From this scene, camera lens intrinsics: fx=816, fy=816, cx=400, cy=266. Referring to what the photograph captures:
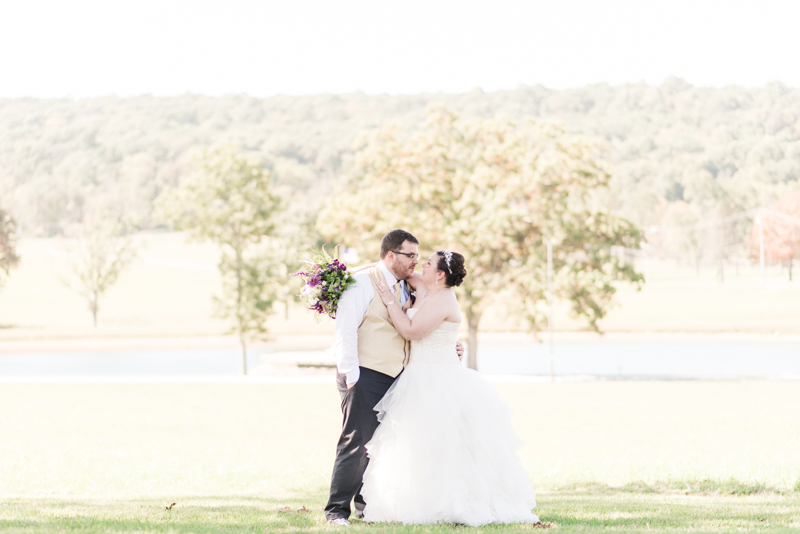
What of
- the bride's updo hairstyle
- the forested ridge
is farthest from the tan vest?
the forested ridge

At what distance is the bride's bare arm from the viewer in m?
5.68

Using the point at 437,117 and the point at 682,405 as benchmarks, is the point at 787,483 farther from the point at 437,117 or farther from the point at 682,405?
the point at 437,117

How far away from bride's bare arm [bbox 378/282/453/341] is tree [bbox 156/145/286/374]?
2518cm

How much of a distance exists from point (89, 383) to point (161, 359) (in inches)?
798

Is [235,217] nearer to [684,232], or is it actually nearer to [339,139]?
[684,232]

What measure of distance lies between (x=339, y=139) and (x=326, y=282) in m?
108

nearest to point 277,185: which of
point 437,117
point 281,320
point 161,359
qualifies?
point 281,320

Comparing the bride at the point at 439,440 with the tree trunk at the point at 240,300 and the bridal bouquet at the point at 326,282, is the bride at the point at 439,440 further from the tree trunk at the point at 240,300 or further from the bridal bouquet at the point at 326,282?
the tree trunk at the point at 240,300

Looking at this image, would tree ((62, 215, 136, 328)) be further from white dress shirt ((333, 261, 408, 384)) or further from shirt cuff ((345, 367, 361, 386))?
shirt cuff ((345, 367, 361, 386))

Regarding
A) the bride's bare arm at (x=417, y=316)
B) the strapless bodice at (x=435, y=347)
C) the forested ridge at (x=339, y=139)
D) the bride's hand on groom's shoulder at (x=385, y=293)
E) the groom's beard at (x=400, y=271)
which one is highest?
the forested ridge at (x=339, y=139)

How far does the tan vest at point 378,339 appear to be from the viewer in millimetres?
5727

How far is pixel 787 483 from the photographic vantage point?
8.17 metres

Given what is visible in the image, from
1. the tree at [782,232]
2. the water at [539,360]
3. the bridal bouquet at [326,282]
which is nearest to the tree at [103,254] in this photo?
the water at [539,360]

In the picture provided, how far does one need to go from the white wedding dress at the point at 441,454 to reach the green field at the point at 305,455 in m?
0.31
